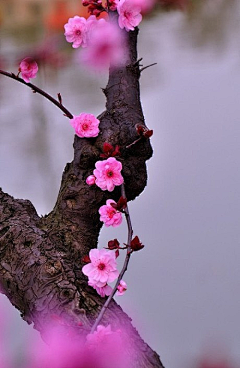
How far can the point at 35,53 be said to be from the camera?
145 cm

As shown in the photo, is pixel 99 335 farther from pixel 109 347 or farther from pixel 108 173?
pixel 108 173

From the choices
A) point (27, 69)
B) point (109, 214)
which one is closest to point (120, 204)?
point (109, 214)

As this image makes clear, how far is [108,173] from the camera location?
2.56 feet

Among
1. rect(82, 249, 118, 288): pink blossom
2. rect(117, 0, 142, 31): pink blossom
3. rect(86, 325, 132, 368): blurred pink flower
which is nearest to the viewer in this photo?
rect(86, 325, 132, 368): blurred pink flower

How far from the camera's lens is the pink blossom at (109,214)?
79 centimetres

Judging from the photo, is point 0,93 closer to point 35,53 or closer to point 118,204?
point 35,53

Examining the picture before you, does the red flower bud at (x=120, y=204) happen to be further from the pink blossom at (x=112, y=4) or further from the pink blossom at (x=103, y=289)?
the pink blossom at (x=112, y=4)

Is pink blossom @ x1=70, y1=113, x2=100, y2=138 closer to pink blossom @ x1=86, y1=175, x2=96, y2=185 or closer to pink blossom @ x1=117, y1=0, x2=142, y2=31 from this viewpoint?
pink blossom @ x1=86, y1=175, x2=96, y2=185

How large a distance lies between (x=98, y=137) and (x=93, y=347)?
1.02 feet

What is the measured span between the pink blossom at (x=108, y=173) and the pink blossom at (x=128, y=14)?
248 millimetres

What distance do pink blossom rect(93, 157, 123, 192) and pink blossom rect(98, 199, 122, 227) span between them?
24 mm

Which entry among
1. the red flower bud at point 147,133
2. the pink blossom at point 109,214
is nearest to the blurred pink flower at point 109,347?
the pink blossom at point 109,214

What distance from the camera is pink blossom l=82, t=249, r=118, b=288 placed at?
2.41 feet

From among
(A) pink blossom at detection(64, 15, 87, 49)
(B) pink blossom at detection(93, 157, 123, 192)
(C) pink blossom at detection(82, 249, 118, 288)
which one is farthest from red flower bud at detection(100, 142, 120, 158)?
(A) pink blossom at detection(64, 15, 87, 49)
